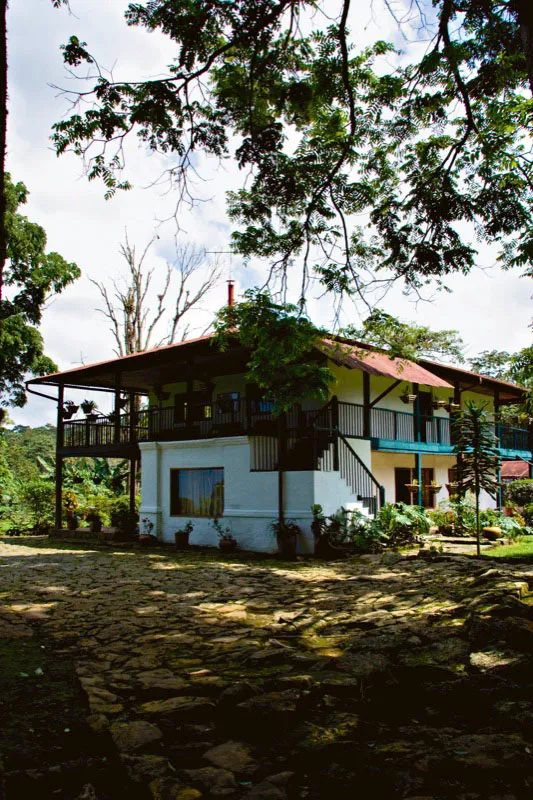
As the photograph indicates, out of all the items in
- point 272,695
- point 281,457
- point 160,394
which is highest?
point 160,394

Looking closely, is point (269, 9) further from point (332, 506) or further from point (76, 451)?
point (76, 451)

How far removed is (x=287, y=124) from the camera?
8.73 meters

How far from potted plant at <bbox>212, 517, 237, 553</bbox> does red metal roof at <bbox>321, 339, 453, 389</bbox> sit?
502cm

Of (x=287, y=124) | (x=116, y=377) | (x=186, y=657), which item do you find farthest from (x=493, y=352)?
(x=186, y=657)

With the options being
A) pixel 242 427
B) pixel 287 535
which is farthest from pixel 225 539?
pixel 242 427

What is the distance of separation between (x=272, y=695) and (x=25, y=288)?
69.4 feet

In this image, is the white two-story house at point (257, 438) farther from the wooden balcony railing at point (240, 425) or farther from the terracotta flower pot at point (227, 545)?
the terracotta flower pot at point (227, 545)

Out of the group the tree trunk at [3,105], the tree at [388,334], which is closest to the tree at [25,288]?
the tree at [388,334]

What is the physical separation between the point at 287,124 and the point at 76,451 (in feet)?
48.1

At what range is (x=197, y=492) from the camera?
1750 cm

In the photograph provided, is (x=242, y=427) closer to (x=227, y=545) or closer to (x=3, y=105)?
(x=227, y=545)

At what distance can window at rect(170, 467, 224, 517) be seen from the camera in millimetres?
16953

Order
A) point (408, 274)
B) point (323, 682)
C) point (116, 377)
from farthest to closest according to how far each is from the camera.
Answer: point (116, 377)
point (408, 274)
point (323, 682)

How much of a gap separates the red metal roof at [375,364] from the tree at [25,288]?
11725 mm
